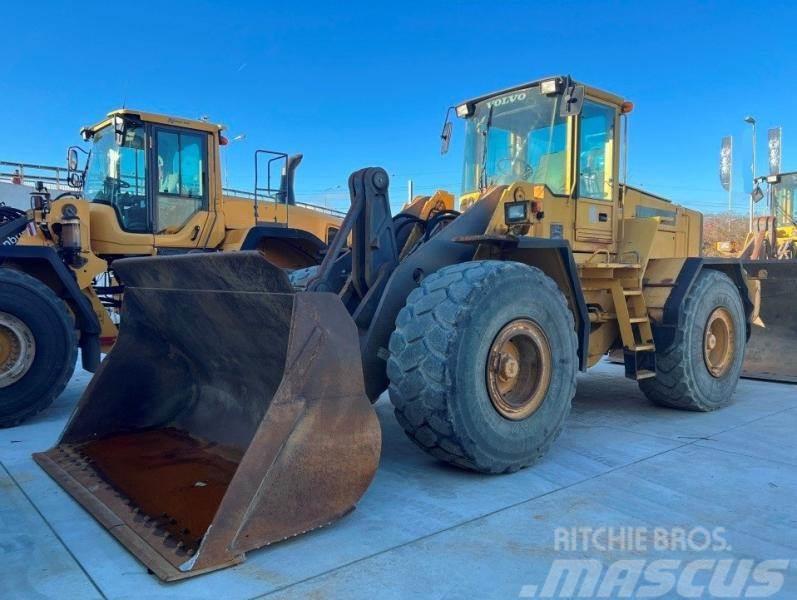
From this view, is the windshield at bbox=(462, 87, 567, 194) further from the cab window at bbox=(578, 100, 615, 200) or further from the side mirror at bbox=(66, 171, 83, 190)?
the side mirror at bbox=(66, 171, 83, 190)

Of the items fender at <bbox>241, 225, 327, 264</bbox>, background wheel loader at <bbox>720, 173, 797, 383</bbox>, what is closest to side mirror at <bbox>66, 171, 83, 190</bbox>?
fender at <bbox>241, 225, 327, 264</bbox>

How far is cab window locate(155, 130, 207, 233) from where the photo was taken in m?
7.58

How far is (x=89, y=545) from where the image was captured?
2984mm

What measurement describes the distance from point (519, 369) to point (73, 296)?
13.7ft

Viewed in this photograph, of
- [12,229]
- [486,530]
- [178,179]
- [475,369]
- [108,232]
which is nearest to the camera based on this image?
[486,530]

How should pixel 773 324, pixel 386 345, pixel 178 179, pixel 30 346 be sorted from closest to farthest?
pixel 386 345
pixel 30 346
pixel 178 179
pixel 773 324

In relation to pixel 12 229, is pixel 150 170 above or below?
above

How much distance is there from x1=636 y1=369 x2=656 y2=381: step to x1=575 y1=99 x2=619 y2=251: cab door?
112cm

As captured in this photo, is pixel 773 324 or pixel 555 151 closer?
pixel 555 151

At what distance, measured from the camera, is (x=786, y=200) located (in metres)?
13.7

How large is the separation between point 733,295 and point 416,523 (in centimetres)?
461

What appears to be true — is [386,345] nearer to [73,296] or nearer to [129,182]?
[73,296]

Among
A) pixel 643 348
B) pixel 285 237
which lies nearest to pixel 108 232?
pixel 285 237

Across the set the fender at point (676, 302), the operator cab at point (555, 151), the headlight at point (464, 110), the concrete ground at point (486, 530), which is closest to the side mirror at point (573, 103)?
the operator cab at point (555, 151)
